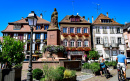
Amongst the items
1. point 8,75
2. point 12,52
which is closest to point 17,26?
point 12,52

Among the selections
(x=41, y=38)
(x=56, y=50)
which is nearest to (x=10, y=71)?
(x=56, y=50)

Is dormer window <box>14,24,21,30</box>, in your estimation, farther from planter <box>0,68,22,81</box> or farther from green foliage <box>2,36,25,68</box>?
planter <box>0,68,22,81</box>

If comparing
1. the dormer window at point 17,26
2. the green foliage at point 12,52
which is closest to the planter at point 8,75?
the green foliage at point 12,52

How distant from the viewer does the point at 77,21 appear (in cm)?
3378

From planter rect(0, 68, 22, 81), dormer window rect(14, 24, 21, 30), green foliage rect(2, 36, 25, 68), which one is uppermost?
dormer window rect(14, 24, 21, 30)

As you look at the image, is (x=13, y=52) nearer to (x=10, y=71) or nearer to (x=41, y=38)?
(x=10, y=71)

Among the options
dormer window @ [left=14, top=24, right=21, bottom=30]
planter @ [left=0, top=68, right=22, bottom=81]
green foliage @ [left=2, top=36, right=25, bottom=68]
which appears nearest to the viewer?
planter @ [left=0, top=68, right=22, bottom=81]

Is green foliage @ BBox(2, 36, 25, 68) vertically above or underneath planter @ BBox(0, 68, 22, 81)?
above

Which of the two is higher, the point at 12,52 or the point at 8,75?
the point at 12,52

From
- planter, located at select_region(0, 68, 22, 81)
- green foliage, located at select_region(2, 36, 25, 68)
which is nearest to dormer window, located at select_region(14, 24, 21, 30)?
green foliage, located at select_region(2, 36, 25, 68)

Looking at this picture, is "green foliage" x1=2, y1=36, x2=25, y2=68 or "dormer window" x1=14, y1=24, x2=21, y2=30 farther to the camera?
"dormer window" x1=14, y1=24, x2=21, y2=30

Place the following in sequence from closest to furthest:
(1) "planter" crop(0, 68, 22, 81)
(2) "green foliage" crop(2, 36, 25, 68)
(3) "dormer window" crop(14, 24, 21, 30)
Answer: (1) "planter" crop(0, 68, 22, 81) → (2) "green foliage" crop(2, 36, 25, 68) → (3) "dormer window" crop(14, 24, 21, 30)

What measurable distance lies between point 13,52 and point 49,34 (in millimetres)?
5253

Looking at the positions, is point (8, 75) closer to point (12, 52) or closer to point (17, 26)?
point (12, 52)
